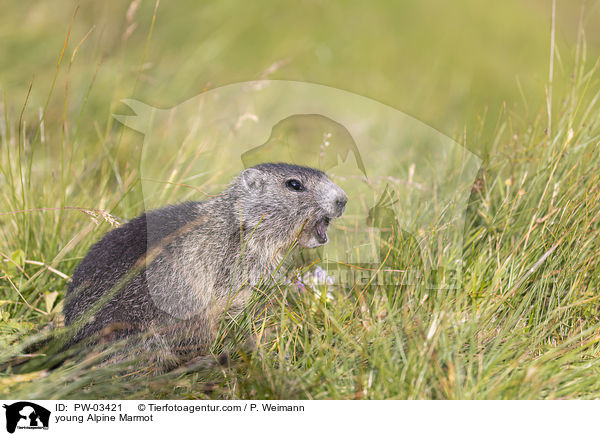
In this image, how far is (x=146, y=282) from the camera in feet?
11.5

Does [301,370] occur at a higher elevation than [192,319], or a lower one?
lower

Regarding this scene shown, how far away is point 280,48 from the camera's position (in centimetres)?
604

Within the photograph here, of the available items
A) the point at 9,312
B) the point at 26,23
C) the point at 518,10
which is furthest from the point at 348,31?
the point at 9,312

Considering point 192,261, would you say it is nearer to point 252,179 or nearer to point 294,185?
point 252,179

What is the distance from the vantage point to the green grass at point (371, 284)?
9.42 ft

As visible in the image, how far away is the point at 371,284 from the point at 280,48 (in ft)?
11.5

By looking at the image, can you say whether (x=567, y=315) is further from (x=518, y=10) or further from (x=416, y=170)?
(x=518, y=10)
